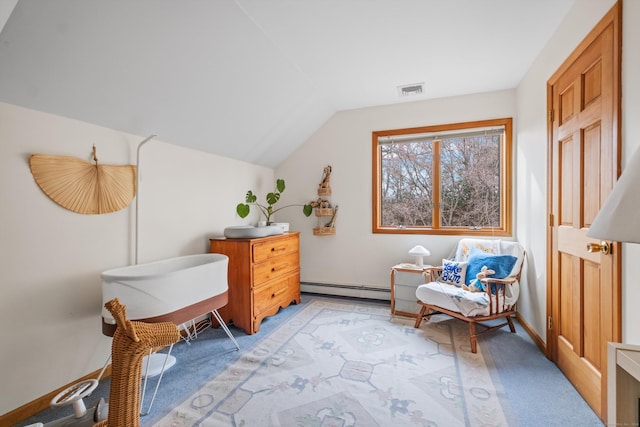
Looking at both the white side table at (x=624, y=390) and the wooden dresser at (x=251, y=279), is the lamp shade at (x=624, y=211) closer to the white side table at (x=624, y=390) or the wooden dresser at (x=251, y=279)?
the white side table at (x=624, y=390)

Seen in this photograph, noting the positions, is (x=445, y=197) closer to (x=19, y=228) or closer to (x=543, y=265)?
(x=543, y=265)

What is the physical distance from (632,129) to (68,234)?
3139mm

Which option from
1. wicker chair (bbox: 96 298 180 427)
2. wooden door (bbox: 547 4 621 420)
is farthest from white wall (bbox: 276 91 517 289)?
wicker chair (bbox: 96 298 180 427)

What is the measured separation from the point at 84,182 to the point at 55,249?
450 millimetres

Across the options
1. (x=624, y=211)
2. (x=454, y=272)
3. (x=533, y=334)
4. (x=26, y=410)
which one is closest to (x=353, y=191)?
(x=454, y=272)

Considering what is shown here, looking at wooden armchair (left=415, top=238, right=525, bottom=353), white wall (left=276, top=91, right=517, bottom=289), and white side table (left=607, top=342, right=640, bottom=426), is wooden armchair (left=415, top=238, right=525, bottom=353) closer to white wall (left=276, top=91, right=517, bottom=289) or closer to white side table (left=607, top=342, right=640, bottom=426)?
white wall (left=276, top=91, right=517, bottom=289)

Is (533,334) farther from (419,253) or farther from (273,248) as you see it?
(273,248)

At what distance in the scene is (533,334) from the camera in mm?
2445

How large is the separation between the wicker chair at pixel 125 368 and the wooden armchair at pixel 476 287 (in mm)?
2235

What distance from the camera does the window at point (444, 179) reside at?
10.5ft

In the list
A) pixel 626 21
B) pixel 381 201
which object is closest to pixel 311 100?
pixel 381 201

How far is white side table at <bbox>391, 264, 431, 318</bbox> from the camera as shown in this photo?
9.79ft

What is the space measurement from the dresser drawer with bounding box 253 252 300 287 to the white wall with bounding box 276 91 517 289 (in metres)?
0.53

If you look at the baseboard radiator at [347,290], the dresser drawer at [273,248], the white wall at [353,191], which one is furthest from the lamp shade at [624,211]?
the baseboard radiator at [347,290]
